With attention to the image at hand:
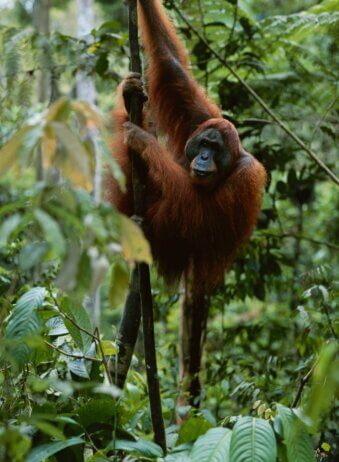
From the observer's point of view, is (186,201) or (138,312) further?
(186,201)

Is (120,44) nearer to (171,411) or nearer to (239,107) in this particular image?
(239,107)

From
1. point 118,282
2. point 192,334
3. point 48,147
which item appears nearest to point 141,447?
point 118,282

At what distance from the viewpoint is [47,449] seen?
2.21 meters

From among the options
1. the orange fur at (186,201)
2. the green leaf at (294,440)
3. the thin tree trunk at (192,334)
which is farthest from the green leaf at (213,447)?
the thin tree trunk at (192,334)

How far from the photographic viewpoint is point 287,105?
535cm

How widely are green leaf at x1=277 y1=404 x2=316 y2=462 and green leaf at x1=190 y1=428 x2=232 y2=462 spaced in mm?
206

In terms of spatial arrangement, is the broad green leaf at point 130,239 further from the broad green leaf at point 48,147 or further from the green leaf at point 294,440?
the green leaf at point 294,440

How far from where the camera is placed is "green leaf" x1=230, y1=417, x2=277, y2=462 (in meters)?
2.13

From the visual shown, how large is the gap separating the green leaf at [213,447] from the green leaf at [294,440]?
206mm

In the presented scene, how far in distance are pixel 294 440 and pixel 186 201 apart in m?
1.94

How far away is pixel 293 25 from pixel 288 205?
11.9ft

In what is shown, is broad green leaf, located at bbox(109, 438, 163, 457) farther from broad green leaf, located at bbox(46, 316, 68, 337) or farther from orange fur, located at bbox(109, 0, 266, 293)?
orange fur, located at bbox(109, 0, 266, 293)

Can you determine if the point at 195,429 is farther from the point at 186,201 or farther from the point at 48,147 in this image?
the point at 186,201

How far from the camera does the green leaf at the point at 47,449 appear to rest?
2164 mm
